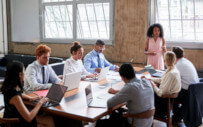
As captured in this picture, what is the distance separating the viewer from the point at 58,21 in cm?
815

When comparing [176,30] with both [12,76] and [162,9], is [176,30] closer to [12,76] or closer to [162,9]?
[162,9]

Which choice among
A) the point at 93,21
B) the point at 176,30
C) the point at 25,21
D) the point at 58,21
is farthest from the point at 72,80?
the point at 25,21

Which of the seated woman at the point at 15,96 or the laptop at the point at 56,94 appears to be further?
the laptop at the point at 56,94

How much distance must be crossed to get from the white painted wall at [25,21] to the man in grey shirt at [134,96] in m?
6.26

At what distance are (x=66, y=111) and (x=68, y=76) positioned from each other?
2.43 feet

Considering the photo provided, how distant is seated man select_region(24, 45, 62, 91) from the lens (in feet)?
10.7

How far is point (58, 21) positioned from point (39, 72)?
4.99 metres

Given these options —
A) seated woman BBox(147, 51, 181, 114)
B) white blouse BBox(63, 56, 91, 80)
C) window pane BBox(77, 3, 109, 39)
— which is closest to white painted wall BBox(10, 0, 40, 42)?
window pane BBox(77, 3, 109, 39)

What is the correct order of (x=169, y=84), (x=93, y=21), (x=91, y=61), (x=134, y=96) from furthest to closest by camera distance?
(x=93, y=21), (x=91, y=61), (x=169, y=84), (x=134, y=96)

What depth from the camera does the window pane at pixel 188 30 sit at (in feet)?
20.0

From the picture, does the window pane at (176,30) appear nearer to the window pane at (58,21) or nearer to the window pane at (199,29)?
the window pane at (199,29)

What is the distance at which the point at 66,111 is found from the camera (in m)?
2.49

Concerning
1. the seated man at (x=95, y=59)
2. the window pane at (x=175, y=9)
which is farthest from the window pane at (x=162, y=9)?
the seated man at (x=95, y=59)

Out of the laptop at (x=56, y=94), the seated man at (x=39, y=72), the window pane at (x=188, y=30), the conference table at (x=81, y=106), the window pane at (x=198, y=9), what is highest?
the window pane at (x=198, y=9)
